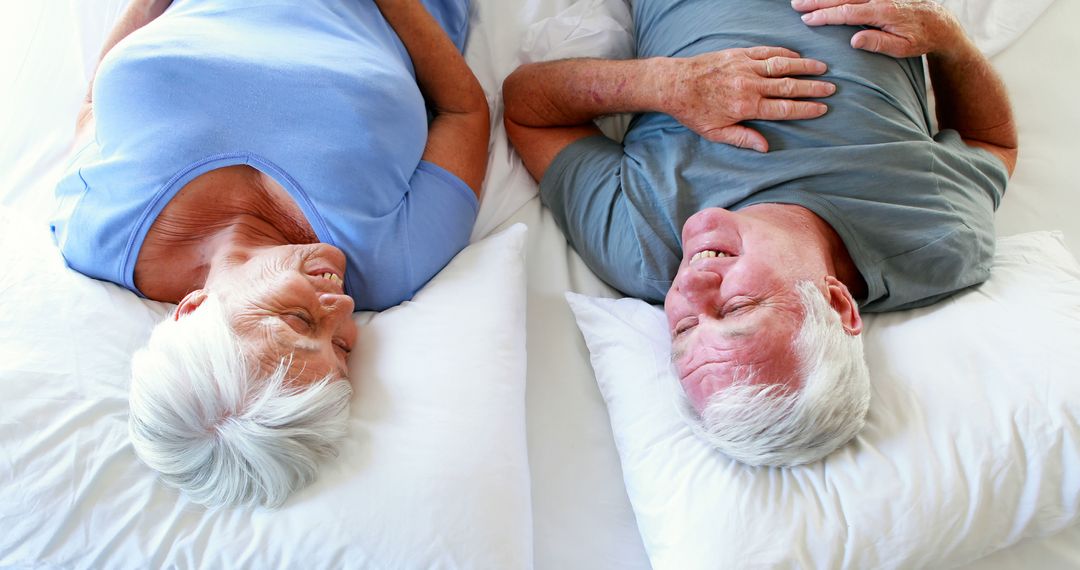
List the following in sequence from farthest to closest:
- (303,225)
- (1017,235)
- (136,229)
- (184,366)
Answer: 1. (1017,235)
2. (303,225)
3. (136,229)
4. (184,366)

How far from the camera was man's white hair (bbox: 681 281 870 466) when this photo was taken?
1.02 m

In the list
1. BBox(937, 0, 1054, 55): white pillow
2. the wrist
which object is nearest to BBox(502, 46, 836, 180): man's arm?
the wrist

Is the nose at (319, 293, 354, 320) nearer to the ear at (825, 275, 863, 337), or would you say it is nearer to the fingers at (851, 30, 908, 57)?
the ear at (825, 275, 863, 337)

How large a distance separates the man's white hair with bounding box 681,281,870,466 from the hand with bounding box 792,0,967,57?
58cm

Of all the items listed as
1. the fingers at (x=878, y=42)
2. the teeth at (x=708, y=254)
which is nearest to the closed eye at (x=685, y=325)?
the teeth at (x=708, y=254)

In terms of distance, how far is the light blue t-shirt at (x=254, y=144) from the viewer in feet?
3.87

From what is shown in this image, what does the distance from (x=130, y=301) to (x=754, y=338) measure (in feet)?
3.38

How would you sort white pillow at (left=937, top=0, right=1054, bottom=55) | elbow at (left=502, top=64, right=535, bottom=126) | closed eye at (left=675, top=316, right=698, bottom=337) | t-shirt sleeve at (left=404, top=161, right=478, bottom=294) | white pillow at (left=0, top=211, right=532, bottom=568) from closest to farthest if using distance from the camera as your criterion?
white pillow at (left=0, top=211, right=532, bottom=568)
closed eye at (left=675, top=316, right=698, bottom=337)
t-shirt sleeve at (left=404, top=161, right=478, bottom=294)
elbow at (left=502, top=64, right=535, bottom=126)
white pillow at (left=937, top=0, right=1054, bottom=55)

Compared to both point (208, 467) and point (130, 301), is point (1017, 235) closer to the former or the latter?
point (208, 467)

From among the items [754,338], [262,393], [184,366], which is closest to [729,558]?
[754,338]

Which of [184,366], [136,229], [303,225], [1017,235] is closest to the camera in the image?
[184,366]

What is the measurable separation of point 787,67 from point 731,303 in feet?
1.62

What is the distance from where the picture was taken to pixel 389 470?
1.01m

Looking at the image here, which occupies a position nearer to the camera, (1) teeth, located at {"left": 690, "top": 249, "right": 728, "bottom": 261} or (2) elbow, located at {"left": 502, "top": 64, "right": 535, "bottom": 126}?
(1) teeth, located at {"left": 690, "top": 249, "right": 728, "bottom": 261}
